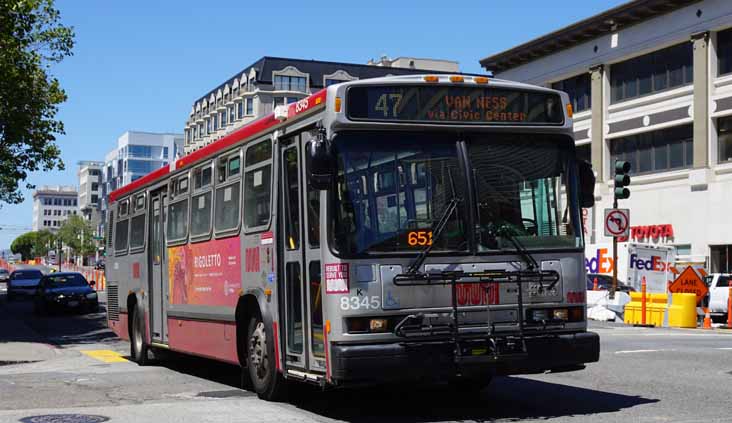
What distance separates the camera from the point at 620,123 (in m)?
47.9

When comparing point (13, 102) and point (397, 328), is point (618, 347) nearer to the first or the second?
point (397, 328)

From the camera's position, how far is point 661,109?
4512cm

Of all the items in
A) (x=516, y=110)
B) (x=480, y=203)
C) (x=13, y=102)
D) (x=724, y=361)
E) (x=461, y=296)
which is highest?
(x=13, y=102)

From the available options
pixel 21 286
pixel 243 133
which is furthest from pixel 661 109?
pixel 243 133

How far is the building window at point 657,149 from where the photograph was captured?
44219 millimetres

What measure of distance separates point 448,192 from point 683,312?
18078 millimetres

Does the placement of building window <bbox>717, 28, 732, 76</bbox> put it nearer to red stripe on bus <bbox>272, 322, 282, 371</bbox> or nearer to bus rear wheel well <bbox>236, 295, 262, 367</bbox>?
bus rear wheel well <bbox>236, 295, 262, 367</bbox>

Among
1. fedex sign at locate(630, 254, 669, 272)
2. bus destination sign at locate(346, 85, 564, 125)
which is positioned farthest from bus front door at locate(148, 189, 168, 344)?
fedex sign at locate(630, 254, 669, 272)

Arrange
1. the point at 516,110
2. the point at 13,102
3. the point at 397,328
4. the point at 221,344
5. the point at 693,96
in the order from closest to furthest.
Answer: the point at 397,328 < the point at 516,110 < the point at 221,344 < the point at 13,102 < the point at 693,96

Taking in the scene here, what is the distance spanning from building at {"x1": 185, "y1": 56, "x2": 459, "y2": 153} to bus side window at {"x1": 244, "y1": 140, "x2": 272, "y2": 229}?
326 feet

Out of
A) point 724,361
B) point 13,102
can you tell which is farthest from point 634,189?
point 724,361

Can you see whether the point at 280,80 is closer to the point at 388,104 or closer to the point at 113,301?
the point at 113,301

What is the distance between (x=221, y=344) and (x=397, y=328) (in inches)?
162

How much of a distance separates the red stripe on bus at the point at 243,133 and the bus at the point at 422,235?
0.03 m
